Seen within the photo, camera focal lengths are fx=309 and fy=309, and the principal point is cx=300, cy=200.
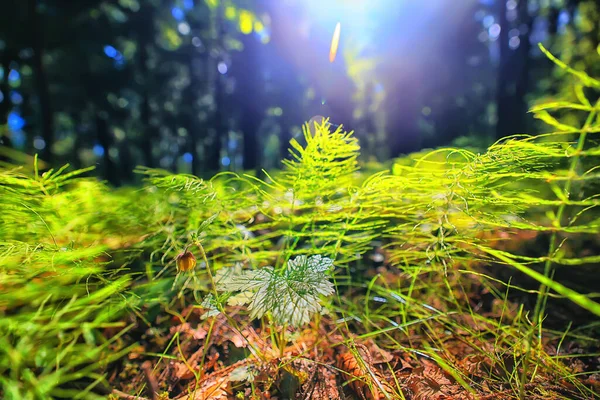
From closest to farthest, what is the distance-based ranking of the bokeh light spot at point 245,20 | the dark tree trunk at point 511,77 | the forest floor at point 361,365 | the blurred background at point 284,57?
1. the forest floor at point 361,365
2. the bokeh light spot at point 245,20
3. the blurred background at point 284,57
4. the dark tree trunk at point 511,77

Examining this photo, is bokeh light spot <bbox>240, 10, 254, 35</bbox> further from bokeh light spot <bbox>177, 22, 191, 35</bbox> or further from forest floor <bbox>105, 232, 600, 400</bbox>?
bokeh light spot <bbox>177, 22, 191, 35</bbox>

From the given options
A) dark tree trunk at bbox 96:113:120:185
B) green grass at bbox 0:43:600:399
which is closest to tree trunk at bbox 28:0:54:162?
dark tree trunk at bbox 96:113:120:185

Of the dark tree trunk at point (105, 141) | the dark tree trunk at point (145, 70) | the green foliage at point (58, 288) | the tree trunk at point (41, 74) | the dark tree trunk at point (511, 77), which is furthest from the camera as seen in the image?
the dark tree trunk at point (105, 141)

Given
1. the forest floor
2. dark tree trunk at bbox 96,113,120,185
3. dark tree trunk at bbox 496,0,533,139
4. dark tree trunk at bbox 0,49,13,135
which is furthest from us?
dark tree trunk at bbox 96,113,120,185

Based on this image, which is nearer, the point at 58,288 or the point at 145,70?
the point at 58,288

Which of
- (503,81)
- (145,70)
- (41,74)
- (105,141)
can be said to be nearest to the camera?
(41,74)

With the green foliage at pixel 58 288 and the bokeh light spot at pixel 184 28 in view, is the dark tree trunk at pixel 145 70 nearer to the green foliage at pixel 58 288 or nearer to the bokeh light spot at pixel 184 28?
the bokeh light spot at pixel 184 28

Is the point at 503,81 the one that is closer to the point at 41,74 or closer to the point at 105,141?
the point at 41,74

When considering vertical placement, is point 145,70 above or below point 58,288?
above

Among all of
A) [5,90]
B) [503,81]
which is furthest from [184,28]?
[503,81]

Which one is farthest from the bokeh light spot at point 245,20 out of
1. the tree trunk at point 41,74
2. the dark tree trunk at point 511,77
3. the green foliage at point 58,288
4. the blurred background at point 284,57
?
the dark tree trunk at point 511,77
